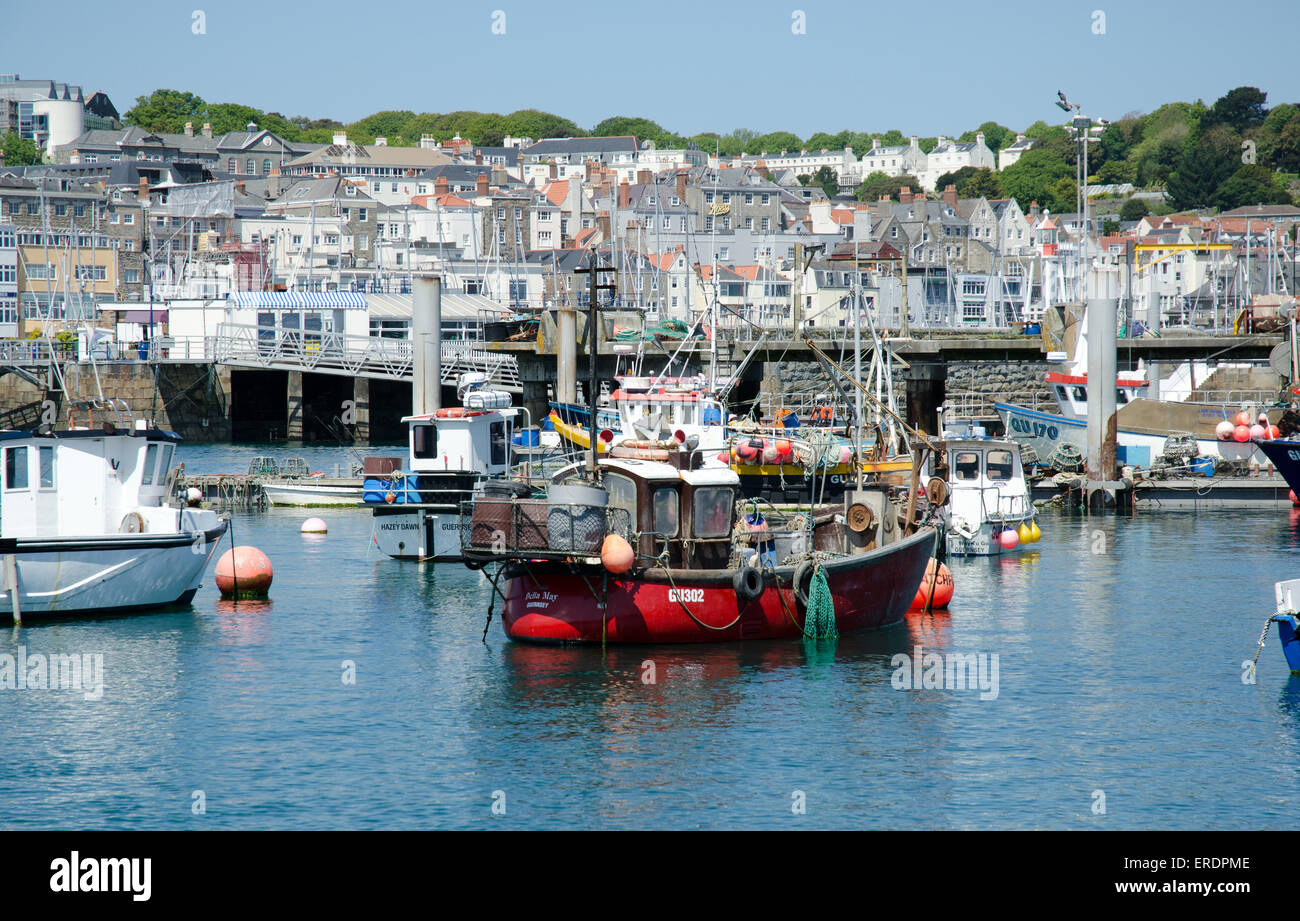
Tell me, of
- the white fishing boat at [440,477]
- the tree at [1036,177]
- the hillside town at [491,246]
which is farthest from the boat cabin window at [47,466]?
the tree at [1036,177]

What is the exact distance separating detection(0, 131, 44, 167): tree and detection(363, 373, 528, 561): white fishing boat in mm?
146351

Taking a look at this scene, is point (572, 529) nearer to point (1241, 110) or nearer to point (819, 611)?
point (819, 611)

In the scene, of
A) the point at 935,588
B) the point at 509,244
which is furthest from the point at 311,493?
the point at 509,244

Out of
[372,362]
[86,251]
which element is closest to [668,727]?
[372,362]

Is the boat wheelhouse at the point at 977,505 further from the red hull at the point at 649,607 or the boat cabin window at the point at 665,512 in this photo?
the boat cabin window at the point at 665,512

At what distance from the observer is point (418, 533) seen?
35938mm

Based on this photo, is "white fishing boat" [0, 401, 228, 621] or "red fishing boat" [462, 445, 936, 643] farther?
"white fishing boat" [0, 401, 228, 621]

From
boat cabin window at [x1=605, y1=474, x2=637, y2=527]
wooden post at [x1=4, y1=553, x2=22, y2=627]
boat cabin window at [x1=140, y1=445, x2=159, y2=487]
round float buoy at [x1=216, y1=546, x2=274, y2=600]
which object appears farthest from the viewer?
round float buoy at [x1=216, y1=546, x2=274, y2=600]

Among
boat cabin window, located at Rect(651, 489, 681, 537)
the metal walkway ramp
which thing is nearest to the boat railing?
boat cabin window, located at Rect(651, 489, 681, 537)

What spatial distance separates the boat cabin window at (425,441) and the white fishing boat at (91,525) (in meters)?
8.95

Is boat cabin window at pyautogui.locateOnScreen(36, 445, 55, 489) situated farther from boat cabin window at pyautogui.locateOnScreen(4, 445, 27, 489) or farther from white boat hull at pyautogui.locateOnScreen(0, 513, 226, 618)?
white boat hull at pyautogui.locateOnScreen(0, 513, 226, 618)

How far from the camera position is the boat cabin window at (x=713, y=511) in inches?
948

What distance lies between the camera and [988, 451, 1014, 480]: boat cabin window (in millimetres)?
38000

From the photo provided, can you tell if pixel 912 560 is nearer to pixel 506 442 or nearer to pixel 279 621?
pixel 279 621
